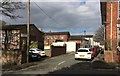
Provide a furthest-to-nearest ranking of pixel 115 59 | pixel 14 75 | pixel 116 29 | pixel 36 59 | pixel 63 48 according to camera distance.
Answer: pixel 63 48
pixel 36 59
pixel 116 29
pixel 115 59
pixel 14 75

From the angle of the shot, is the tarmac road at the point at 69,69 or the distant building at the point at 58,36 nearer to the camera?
the tarmac road at the point at 69,69

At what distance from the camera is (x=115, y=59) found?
2564 centimetres

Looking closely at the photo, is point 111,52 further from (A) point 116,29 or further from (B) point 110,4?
(B) point 110,4

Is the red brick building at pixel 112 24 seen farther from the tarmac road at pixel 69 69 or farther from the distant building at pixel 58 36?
the distant building at pixel 58 36

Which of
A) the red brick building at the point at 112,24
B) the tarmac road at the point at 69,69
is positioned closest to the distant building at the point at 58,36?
the red brick building at the point at 112,24

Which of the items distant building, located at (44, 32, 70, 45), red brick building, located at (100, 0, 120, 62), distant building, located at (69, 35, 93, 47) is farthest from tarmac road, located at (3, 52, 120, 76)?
distant building, located at (44, 32, 70, 45)

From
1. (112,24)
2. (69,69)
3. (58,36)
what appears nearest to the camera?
(69,69)

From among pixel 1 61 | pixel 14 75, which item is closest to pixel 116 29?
pixel 1 61

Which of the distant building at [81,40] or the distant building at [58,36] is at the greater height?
the distant building at [58,36]

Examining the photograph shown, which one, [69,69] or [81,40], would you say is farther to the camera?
[81,40]

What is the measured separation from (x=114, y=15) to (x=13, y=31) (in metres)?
10.8

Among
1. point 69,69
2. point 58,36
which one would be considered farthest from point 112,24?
point 58,36

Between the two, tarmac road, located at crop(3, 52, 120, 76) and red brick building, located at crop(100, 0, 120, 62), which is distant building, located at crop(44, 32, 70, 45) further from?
tarmac road, located at crop(3, 52, 120, 76)

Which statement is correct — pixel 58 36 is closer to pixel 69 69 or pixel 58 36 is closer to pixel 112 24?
pixel 112 24
